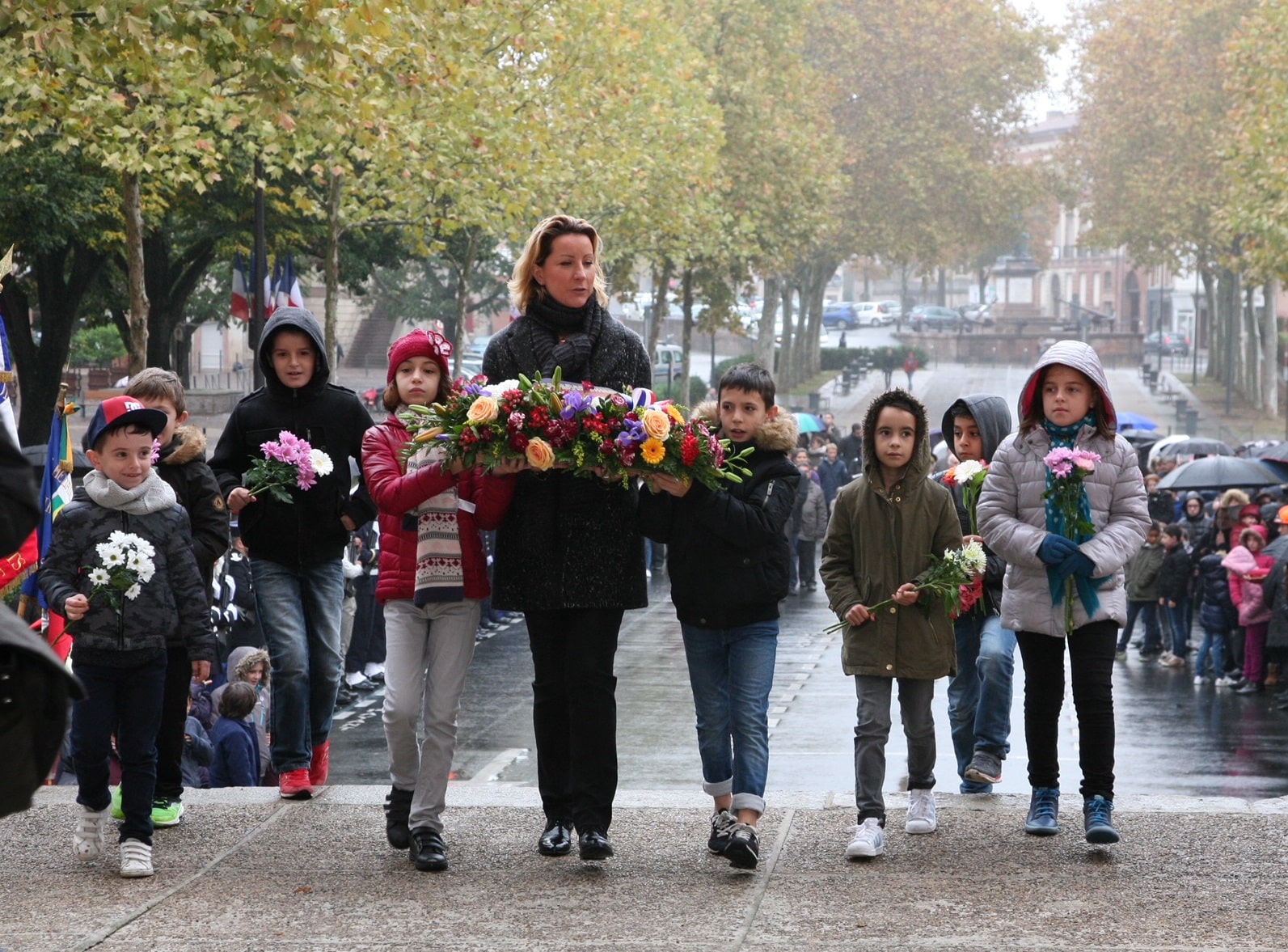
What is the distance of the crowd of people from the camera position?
609 cm

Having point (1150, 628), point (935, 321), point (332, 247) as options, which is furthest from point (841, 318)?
point (1150, 628)

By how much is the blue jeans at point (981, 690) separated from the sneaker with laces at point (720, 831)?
1.83 metres

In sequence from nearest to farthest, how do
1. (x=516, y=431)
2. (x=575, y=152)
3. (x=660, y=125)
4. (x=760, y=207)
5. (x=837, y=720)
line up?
(x=516, y=431) < (x=837, y=720) < (x=575, y=152) < (x=660, y=125) < (x=760, y=207)

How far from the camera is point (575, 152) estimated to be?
30828 mm

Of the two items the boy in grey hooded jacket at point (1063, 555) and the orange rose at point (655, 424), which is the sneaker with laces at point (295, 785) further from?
the boy in grey hooded jacket at point (1063, 555)

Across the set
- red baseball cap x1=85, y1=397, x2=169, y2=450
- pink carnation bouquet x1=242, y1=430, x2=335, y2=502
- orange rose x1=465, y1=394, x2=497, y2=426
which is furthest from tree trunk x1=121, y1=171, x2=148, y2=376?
orange rose x1=465, y1=394, x2=497, y2=426

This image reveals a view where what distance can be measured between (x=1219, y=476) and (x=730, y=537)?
17101mm

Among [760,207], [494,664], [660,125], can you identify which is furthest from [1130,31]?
[494,664]

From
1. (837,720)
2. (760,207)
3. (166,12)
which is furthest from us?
(760,207)

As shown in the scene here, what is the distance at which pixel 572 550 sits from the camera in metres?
6.00

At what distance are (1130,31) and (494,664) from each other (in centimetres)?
4905

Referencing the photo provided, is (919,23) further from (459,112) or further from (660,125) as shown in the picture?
(459,112)

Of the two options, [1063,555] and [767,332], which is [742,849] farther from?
[767,332]

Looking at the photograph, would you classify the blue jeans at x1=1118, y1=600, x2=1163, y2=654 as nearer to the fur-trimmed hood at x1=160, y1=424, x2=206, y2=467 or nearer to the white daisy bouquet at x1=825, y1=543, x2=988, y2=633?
the white daisy bouquet at x1=825, y1=543, x2=988, y2=633
